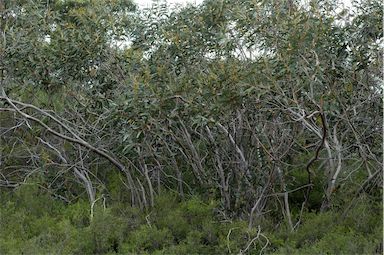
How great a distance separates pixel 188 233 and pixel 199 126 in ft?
3.40

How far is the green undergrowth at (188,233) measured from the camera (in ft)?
19.9

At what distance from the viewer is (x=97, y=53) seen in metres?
7.58

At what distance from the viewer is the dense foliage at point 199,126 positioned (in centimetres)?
611

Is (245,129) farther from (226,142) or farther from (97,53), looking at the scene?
(97,53)

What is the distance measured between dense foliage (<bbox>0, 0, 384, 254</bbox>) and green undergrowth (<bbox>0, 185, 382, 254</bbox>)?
0.02 m

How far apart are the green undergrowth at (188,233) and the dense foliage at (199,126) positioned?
0.06 ft

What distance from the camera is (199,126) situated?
6.66 metres

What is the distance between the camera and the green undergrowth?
6.06m

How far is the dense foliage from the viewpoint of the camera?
6113 mm

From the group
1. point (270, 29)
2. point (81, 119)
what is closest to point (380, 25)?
point (270, 29)

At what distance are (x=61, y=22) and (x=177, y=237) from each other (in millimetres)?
3164

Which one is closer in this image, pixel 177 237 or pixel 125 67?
pixel 177 237

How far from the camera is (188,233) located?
6.56m

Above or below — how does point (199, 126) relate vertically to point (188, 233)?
above
